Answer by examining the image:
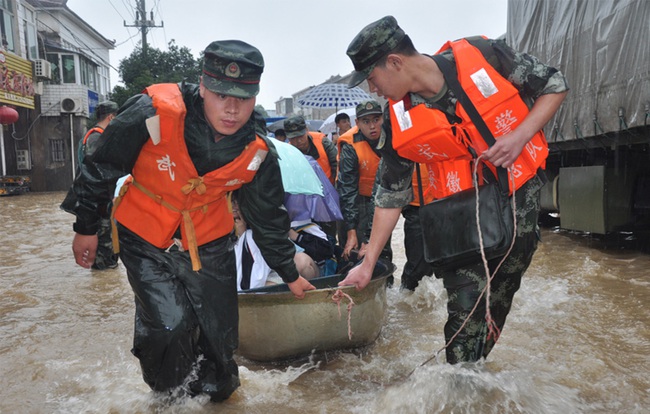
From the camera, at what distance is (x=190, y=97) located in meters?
2.62

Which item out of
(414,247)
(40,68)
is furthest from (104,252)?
(40,68)

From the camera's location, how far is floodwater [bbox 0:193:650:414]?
9.55 ft

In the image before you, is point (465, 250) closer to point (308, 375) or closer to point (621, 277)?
point (308, 375)

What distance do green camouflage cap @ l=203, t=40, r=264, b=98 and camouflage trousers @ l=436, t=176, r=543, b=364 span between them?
1.30 metres

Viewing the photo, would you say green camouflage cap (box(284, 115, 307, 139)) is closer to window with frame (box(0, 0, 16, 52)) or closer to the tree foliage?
window with frame (box(0, 0, 16, 52))

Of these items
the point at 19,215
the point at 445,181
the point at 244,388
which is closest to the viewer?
the point at 445,181

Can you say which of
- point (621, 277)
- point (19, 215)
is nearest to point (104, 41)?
point (19, 215)

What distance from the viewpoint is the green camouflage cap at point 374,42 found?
254 cm

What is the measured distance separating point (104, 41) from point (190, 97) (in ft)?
137

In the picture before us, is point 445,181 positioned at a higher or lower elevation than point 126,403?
higher

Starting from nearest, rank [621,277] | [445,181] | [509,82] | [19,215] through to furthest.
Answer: [509,82], [445,181], [621,277], [19,215]

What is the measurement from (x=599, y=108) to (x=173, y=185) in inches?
215

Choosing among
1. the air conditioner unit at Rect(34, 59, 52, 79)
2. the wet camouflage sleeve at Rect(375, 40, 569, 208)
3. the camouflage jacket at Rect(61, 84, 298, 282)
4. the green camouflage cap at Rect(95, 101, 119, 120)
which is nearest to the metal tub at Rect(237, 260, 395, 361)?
the camouflage jacket at Rect(61, 84, 298, 282)

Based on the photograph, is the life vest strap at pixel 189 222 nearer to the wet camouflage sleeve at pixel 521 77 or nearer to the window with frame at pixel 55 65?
the wet camouflage sleeve at pixel 521 77
